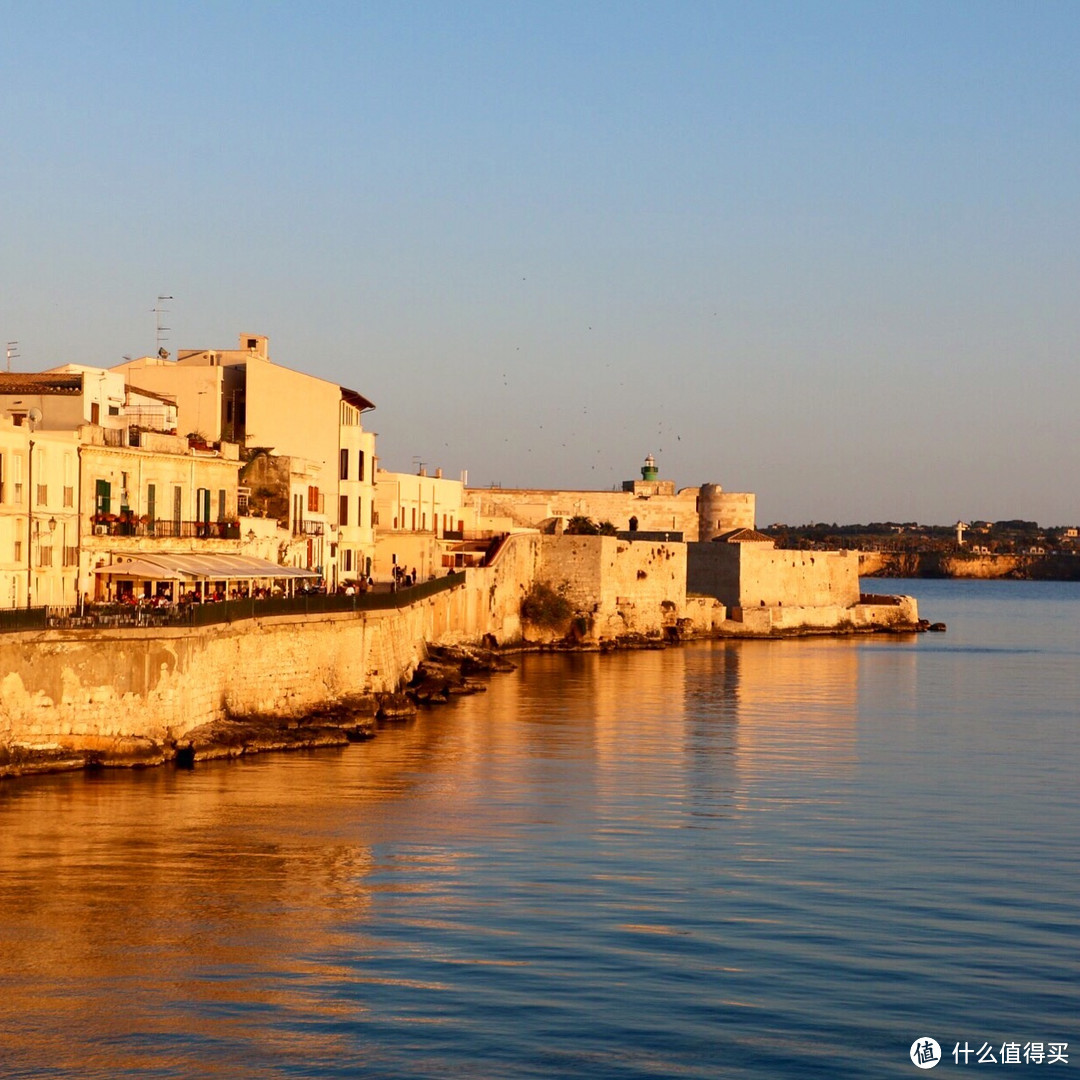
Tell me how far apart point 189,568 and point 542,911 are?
621 inches

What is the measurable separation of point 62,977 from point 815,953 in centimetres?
649

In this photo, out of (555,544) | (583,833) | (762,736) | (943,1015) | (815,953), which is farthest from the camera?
(555,544)

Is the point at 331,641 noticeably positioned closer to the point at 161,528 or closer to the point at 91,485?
the point at 161,528

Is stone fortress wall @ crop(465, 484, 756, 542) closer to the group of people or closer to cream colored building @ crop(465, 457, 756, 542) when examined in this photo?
cream colored building @ crop(465, 457, 756, 542)

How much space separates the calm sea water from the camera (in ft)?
44.7

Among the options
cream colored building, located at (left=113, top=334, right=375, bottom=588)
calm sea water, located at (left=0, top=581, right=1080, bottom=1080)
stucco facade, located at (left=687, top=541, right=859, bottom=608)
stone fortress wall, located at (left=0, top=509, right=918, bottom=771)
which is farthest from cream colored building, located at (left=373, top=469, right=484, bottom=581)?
calm sea water, located at (left=0, top=581, right=1080, bottom=1080)

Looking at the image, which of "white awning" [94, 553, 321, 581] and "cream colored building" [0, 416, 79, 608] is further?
"white awning" [94, 553, 321, 581]

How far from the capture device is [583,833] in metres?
22.4

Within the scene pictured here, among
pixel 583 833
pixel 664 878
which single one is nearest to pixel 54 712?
pixel 583 833

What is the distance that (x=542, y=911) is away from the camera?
58.1 ft

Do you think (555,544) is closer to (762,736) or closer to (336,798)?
(762,736)

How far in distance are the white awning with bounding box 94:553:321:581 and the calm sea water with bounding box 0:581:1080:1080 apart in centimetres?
420

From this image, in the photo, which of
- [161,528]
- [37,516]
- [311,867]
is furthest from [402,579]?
[311,867]

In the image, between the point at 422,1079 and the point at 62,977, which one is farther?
the point at 62,977
